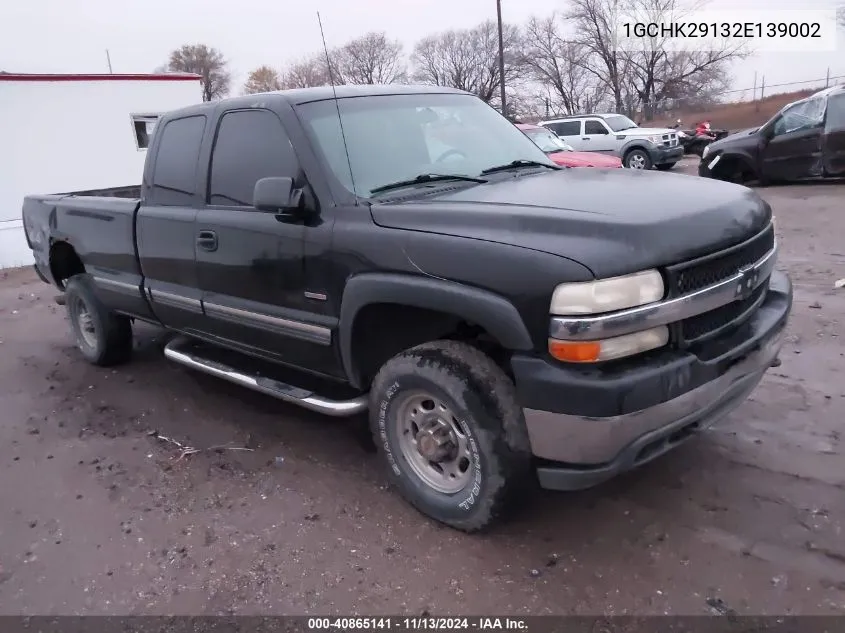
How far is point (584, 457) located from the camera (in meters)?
2.71

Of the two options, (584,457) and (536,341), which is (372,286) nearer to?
(536,341)

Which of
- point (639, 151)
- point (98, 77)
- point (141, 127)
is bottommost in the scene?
point (639, 151)

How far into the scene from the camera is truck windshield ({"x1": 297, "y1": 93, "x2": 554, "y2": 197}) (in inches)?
142

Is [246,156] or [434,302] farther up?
[246,156]

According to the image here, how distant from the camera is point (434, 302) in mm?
2939

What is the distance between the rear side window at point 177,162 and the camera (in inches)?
173

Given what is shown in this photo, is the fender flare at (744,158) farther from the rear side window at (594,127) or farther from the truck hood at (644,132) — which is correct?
the rear side window at (594,127)

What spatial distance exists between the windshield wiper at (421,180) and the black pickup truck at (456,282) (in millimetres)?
14

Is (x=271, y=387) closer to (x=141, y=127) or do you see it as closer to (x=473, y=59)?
(x=141, y=127)

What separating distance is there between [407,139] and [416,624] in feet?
7.75

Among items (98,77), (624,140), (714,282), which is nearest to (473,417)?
(714,282)

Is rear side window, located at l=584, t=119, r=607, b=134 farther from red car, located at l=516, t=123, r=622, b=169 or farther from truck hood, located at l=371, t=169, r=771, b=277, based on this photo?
truck hood, located at l=371, t=169, r=771, b=277

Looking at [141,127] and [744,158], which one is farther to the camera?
[141,127]

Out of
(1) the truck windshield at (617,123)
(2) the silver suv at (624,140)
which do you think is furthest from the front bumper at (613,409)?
(1) the truck windshield at (617,123)
